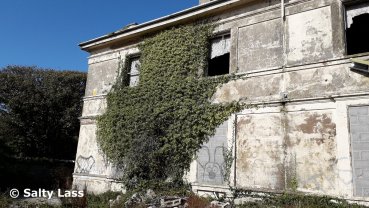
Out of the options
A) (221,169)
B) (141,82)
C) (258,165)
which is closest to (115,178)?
(141,82)

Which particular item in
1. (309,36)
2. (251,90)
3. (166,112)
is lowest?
(166,112)

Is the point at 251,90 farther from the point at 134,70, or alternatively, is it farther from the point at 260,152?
the point at 134,70

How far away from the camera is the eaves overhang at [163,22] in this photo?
10016mm

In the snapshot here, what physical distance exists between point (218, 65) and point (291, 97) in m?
3.77

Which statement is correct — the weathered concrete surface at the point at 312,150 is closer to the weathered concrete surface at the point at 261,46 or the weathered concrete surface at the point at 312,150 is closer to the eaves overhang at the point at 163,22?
the weathered concrete surface at the point at 261,46

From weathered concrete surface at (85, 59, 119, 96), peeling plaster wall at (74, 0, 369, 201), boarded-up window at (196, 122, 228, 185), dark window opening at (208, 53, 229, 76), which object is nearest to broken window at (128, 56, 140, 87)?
weathered concrete surface at (85, 59, 119, 96)

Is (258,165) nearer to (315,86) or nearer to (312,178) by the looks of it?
(312,178)

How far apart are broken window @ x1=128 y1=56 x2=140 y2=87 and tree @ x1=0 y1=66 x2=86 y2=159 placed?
13505mm

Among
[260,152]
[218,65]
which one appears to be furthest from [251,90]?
[218,65]

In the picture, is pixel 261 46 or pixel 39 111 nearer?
pixel 261 46

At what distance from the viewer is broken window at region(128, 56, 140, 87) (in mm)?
12133

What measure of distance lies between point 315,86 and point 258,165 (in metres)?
2.59

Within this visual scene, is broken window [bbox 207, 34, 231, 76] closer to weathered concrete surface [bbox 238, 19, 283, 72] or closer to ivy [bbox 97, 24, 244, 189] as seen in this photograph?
ivy [bbox 97, 24, 244, 189]

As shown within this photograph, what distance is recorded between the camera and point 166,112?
10.1m
